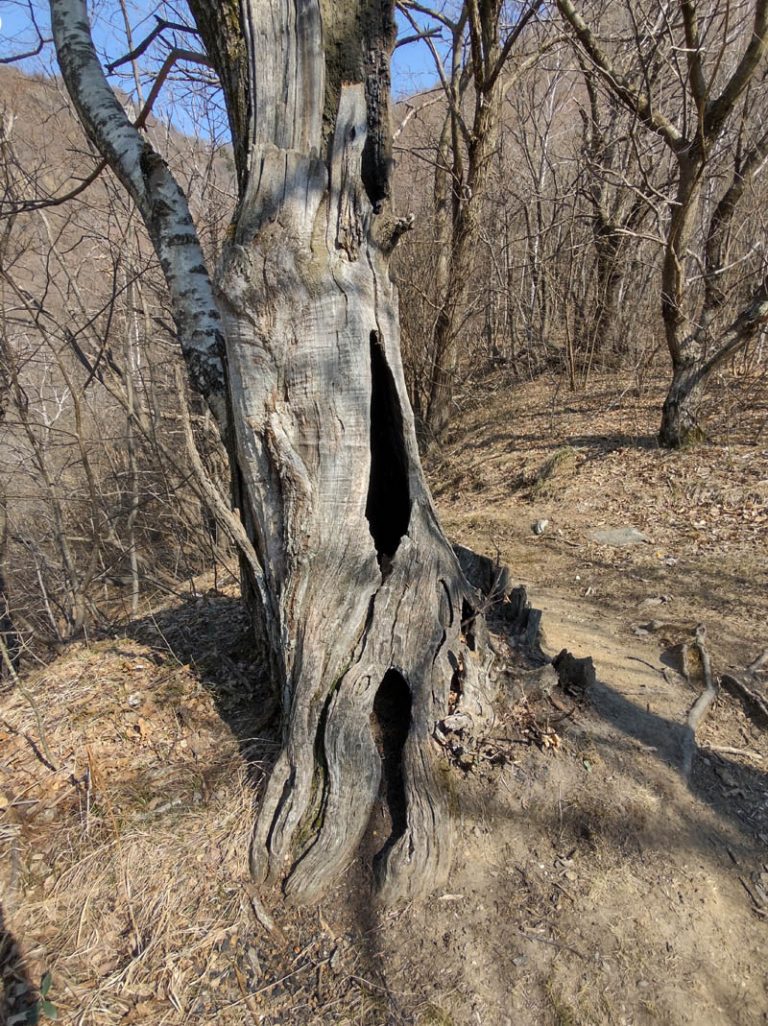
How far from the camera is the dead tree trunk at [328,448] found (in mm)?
2057

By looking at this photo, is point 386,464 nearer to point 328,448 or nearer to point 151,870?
point 328,448

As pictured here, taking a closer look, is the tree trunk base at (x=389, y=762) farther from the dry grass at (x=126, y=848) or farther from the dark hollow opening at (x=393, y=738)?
the dry grass at (x=126, y=848)

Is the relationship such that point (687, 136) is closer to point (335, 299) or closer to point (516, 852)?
point (335, 299)

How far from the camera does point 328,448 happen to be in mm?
2209

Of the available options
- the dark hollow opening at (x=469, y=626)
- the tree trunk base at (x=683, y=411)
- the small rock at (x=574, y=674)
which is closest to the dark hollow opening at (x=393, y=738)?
Answer: the dark hollow opening at (x=469, y=626)

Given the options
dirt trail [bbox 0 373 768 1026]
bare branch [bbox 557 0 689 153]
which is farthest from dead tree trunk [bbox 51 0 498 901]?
bare branch [bbox 557 0 689 153]

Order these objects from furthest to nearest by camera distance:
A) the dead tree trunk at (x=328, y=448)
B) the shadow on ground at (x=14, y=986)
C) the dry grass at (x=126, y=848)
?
the dead tree trunk at (x=328, y=448), the dry grass at (x=126, y=848), the shadow on ground at (x=14, y=986)

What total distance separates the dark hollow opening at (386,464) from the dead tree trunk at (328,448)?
0.05 feet

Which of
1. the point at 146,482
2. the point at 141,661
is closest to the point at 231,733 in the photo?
the point at 141,661

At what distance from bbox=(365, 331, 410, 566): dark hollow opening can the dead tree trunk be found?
0.01 metres

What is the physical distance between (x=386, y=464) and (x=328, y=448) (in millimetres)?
542

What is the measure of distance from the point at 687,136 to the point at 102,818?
26.2 feet

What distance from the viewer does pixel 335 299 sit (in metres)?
2.11

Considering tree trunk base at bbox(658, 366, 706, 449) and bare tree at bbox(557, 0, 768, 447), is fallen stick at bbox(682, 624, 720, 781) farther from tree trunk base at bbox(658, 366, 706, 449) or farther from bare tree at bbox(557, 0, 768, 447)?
bare tree at bbox(557, 0, 768, 447)
